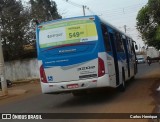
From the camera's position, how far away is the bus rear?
568 inches

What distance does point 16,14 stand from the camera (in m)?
41.5

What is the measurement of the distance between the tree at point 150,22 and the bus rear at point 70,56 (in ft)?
37.3

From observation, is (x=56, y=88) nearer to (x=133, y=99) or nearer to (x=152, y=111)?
(x=133, y=99)

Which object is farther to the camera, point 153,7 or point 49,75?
point 153,7

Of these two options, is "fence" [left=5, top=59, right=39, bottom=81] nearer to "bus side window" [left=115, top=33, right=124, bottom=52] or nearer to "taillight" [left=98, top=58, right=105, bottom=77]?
"bus side window" [left=115, top=33, right=124, bottom=52]

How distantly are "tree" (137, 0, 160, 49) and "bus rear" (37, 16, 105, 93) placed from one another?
448 inches

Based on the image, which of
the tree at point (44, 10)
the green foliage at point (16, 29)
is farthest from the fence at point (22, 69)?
the tree at point (44, 10)

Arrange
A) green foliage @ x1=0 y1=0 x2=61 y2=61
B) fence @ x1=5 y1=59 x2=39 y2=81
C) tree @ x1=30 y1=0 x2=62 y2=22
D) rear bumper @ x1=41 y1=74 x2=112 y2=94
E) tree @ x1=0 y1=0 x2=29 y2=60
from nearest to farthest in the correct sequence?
rear bumper @ x1=41 y1=74 x2=112 y2=94 → tree @ x1=0 y1=0 x2=29 y2=60 → green foliage @ x1=0 y1=0 x2=61 y2=61 → fence @ x1=5 y1=59 x2=39 y2=81 → tree @ x1=30 y1=0 x2=62 y2=22

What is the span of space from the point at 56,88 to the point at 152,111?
4.10 m

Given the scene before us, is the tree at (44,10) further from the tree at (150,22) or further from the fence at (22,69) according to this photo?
the tree at (150,22)

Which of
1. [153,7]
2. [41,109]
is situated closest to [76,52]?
[41,109]

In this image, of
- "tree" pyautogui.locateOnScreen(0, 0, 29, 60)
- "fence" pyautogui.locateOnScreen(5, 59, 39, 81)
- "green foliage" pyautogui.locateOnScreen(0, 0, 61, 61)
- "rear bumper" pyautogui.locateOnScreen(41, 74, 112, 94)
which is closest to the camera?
"rear bumper" pyautogui.locateOnScreen(41, 74, 112, 94)

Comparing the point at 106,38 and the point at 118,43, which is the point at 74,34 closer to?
the point at 106,38

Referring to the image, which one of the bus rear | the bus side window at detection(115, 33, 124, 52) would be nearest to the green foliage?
the bus side window at detection(115, 33, 124, 52)
